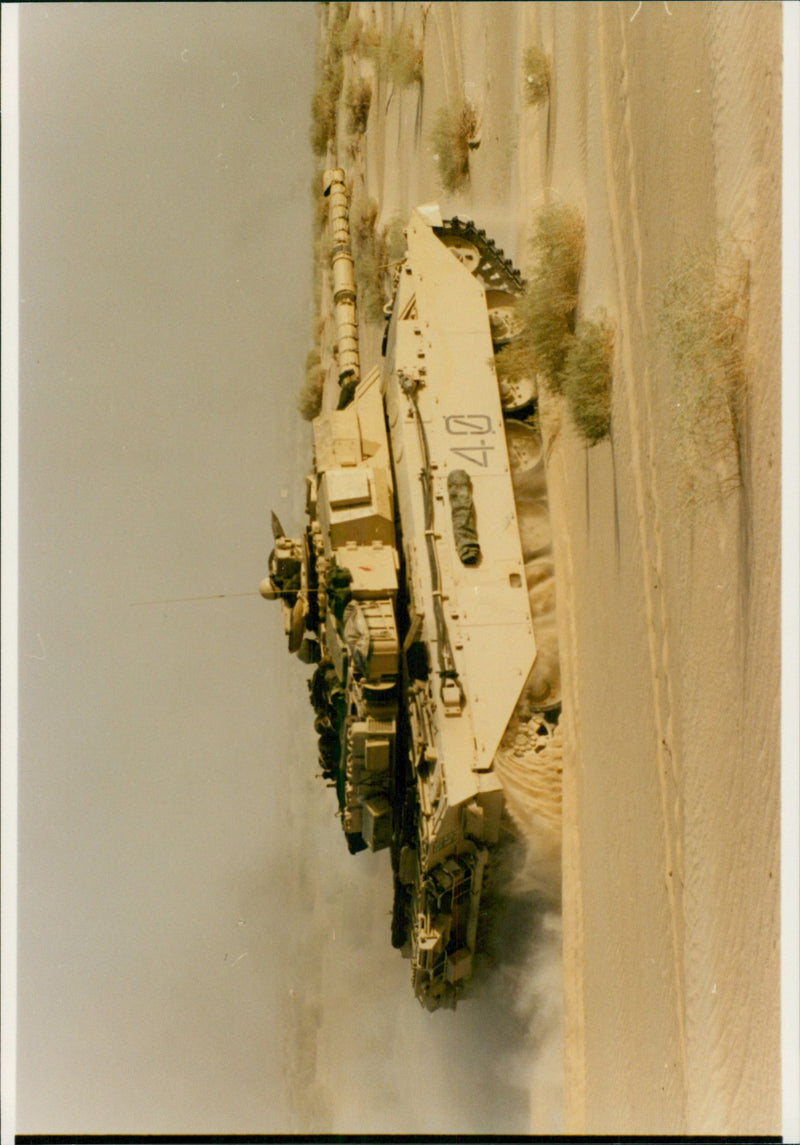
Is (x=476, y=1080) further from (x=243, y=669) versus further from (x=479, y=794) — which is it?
(x=243, y=669)

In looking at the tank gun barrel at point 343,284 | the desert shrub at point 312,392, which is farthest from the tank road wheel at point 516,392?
the desert shrub at point 312,392

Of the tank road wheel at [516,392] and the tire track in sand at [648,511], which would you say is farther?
the tank road wheel at [516,392]

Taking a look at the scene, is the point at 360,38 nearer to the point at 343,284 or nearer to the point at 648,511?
the point at 343,284

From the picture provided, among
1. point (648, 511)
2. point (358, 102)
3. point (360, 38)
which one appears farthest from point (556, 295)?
point (360, 38)

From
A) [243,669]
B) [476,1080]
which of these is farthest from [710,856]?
[243,669]

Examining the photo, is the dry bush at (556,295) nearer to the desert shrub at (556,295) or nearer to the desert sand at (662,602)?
the desert shrub at (556,295)

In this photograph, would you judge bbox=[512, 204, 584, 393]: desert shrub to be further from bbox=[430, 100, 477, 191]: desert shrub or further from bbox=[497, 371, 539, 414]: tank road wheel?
bbox=[430, 100, 477, 191]: desert shrub

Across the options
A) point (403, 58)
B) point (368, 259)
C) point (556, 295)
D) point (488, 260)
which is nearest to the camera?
point (556, 295)
